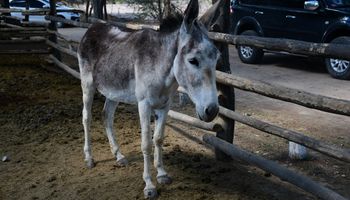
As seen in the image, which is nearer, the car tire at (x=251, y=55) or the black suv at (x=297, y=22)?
the black suv at (x=297, y=22)

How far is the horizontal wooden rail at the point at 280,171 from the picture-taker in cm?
348

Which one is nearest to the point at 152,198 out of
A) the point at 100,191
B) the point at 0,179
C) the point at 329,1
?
the point at 100,191

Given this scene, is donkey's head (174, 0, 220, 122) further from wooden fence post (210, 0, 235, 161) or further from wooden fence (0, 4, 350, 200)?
wooden fence post (210, 0, 235, 161)

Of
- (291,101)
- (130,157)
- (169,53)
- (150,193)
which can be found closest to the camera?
(291,101)

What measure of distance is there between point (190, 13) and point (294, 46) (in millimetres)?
866

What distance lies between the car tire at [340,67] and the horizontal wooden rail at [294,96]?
595cm

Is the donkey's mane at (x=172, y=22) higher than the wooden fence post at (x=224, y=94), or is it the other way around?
the donkey's mane at (x=172, y=22)

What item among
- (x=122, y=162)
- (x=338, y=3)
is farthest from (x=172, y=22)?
(x=338, y=3)

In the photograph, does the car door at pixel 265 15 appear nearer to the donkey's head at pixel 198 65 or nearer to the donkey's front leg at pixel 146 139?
the donkey's front leg at pixel 146 139

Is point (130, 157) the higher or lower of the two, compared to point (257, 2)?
lower

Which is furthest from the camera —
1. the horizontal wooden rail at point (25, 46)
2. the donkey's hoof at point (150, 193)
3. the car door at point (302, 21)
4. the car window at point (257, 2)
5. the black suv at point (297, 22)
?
the car window at point (257, 2)

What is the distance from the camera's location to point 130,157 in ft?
17.2

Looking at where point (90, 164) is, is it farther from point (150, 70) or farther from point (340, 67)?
point (340, 67)

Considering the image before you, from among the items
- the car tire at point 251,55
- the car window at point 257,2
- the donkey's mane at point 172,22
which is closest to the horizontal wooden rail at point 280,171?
the donkey's mane at point 172,22
